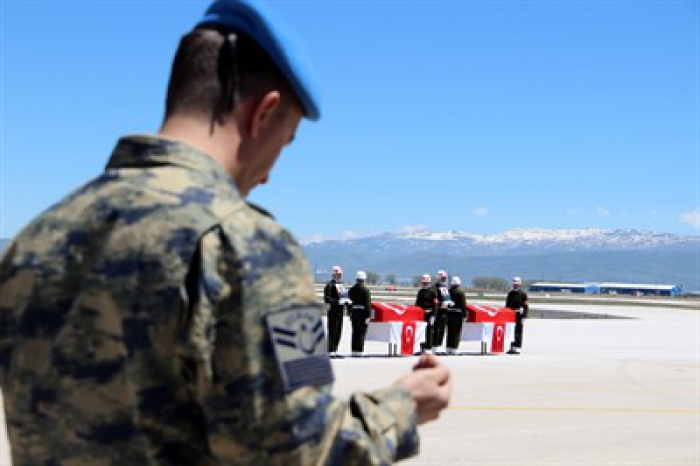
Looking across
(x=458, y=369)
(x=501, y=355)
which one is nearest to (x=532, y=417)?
(x=458, y=369)

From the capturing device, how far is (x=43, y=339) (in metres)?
1.59

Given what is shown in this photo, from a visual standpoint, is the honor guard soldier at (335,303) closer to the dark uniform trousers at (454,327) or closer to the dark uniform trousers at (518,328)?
the dark uniform trousers at (454,327)

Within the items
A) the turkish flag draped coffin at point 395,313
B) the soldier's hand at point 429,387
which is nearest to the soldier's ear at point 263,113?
the soldier's hand at point 429,387

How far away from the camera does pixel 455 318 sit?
63.1 ft

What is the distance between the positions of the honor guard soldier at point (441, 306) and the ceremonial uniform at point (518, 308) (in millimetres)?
1614

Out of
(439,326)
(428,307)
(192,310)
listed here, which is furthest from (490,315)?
(192,310)

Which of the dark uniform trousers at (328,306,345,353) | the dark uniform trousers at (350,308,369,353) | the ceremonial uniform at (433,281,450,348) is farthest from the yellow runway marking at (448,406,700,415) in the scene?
the ceremonial uniform at (433,281,450,348)

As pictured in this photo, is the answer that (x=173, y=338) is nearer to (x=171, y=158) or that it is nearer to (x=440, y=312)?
(x=171, y=158)

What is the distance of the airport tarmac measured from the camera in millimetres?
8492

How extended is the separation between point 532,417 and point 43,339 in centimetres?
952

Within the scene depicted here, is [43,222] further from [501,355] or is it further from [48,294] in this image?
[501,355]

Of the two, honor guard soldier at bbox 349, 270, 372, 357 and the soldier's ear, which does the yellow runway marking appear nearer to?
honor guard soldier at bbox 349, 270, 372, 357

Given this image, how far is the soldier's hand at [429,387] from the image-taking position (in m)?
1.72

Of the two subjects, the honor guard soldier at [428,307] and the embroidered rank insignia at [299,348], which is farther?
the honor guard soldier at [428,307]
